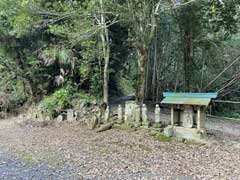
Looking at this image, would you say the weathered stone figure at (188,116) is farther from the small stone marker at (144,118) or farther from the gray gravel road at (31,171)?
the gray gravel road at (31,171)

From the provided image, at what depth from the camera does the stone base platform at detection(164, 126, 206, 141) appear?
6848 mm

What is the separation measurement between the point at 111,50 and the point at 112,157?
5060 mm

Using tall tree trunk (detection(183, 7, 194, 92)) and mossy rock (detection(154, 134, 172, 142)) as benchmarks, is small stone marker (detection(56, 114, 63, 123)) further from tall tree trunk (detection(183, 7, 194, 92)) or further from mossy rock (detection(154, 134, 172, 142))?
tall tree trunk (detection(183, 7, 194, 92))

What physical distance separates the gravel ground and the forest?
169 cm

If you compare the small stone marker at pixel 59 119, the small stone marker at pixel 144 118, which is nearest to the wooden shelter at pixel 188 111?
the small stone marker at pixel 144 118

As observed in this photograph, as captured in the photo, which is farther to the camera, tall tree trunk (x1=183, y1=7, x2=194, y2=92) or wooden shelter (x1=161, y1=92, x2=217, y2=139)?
tall tree trunk (x1=183, y1=7, x2=194, y2=92)

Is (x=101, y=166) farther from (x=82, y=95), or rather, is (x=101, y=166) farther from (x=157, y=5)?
(x=82, y=95)

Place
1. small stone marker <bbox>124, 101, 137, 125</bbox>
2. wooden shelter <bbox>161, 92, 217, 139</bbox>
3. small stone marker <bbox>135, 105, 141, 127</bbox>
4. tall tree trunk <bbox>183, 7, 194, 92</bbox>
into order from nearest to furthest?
wooden shelter <bbox>161, 92, 217, 139</bbox>, small stone marker <bbox>135, 105, 141, 127</bbox>, small stone marker <bbox>124, 101, 137, 125</bbox>, tall tree trunk <bbox>183, 7, 194, 92</bbox>

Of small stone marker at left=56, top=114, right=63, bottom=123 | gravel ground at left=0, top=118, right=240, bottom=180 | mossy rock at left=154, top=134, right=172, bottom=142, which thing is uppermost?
small stone marker at left=56, top=114, right=63, bottom=123

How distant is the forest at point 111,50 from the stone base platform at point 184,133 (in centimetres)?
136

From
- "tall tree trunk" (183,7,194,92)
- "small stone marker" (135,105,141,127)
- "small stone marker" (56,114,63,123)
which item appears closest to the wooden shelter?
"small stone marker" (135,105,141,127)

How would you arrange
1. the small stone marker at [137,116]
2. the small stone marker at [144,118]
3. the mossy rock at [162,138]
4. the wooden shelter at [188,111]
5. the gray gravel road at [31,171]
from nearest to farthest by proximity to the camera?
the gray gravel road at [31,171]
the wooden shelter at [188,111]
the mossy rock at [162,138]
the small stone marker at [144,118]
the small stone marker at [137,116]

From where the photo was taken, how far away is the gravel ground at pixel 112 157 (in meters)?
5.00

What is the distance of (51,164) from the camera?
563 cm
